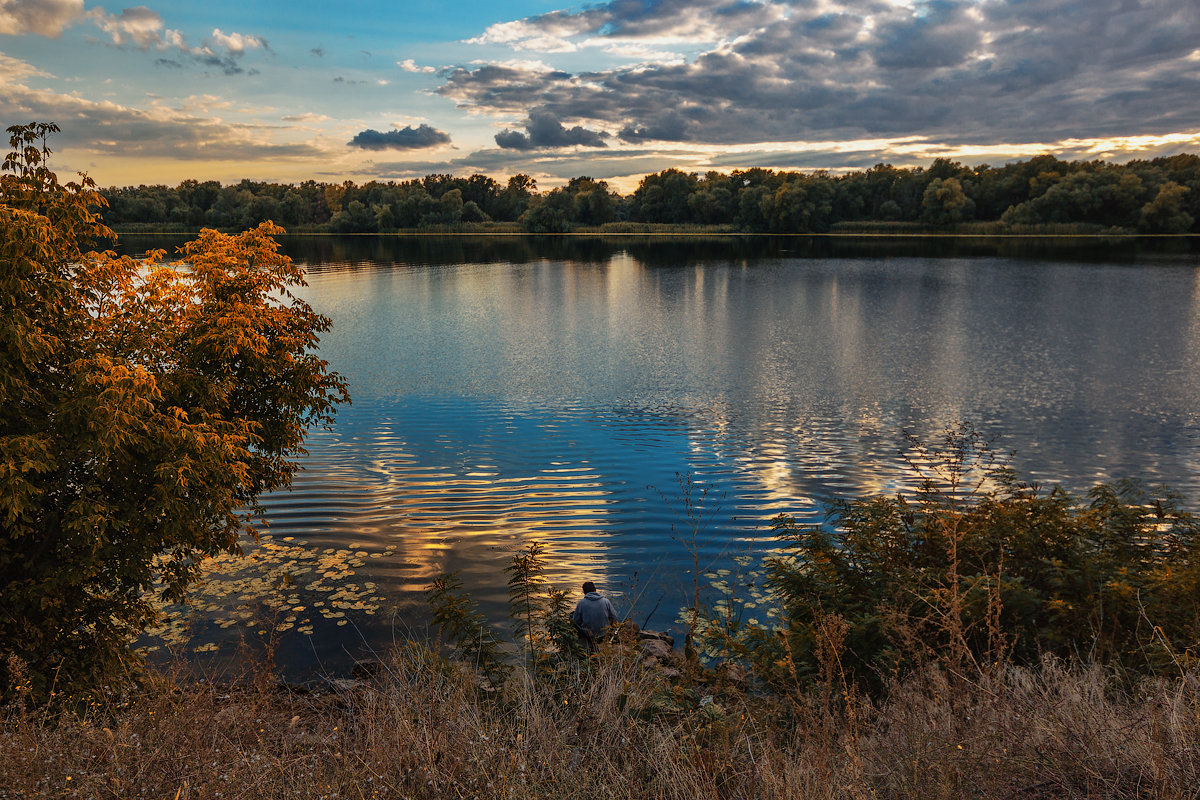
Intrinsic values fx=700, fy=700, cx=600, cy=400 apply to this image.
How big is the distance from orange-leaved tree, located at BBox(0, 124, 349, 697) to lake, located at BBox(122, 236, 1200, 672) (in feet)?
7.30

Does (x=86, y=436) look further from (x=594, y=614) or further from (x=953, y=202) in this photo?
(x=953, y=202)

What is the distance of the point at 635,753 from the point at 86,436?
7571mm

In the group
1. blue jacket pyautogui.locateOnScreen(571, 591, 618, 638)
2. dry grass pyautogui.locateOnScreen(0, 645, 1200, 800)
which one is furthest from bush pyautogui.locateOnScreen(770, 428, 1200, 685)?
blue jacket pyautogui.locateOnScreen(571, 591, 618, 638)

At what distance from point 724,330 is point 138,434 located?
37.8 meters

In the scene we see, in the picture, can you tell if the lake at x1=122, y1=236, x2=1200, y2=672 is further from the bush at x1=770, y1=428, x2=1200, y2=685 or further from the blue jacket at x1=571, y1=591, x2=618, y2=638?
the bush at x1=770, y1=428, x2=1200, y2=685

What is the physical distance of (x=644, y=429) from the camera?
24375mm

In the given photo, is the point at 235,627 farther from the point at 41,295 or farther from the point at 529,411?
the point at 529,411

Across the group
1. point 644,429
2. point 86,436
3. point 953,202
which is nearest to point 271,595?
point 86,436

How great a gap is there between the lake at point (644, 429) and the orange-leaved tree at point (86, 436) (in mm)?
2224

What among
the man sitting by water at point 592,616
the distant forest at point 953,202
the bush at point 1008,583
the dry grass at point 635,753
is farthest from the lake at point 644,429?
the distant forest at point 953,202

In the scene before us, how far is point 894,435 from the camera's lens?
76.4 ft

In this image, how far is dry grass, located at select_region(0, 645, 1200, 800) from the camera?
5105 mm

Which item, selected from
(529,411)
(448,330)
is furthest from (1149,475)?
(448,330)

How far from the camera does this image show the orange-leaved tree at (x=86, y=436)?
8.53 m
